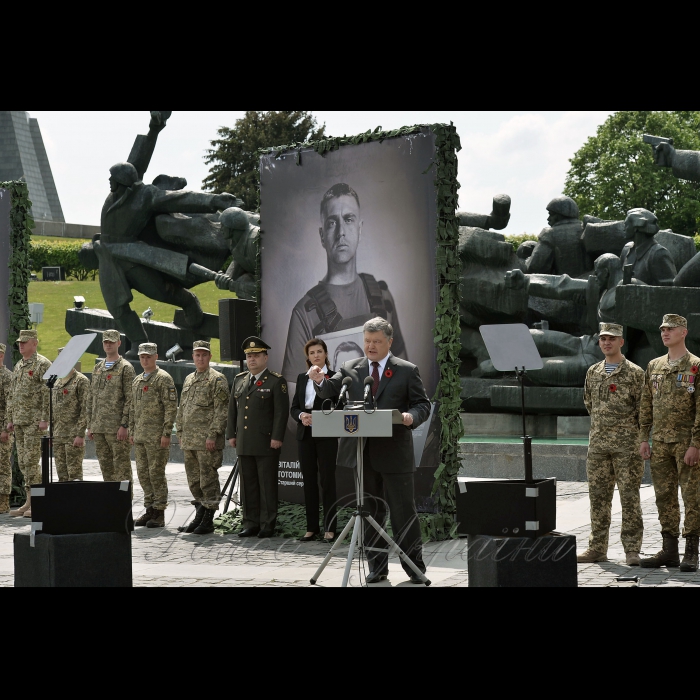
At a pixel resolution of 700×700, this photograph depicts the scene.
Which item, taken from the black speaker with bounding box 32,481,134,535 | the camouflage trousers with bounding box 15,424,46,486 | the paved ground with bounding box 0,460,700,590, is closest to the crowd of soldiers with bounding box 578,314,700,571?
the paved ground with bounding box 0,460,700,590

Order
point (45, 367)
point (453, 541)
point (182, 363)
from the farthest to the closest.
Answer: point (182, 363), point (45, 367), point (453, 541)

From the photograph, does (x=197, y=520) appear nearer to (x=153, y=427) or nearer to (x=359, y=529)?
(x=153, y=427)

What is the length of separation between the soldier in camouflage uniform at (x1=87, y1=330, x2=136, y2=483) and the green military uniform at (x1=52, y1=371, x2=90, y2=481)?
9.3 inches

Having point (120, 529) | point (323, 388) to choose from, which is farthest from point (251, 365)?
point (120, 529)

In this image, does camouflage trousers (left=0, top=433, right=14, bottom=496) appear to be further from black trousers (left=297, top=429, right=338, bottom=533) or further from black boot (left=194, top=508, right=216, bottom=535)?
black trousers (left=297, top=429, right=338, bottom=533)

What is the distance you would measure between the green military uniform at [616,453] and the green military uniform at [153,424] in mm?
4678

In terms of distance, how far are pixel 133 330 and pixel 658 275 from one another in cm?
1129

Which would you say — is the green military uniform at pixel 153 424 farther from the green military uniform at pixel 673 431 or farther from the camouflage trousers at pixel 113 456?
the green military uniform at pixel 673 431

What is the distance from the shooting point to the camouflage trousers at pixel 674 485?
8.21 metres

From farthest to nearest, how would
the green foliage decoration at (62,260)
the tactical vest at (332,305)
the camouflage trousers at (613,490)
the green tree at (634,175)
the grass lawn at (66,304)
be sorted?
Answer: the green foliage decoration at (62,260)
the green tree at (634,175)
the grass lawn at (66,304)
the tactical vest at (332,305)
the camouflage trousers at (613,490)

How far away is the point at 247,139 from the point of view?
56.5 metres

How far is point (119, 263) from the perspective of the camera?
72.0 ft

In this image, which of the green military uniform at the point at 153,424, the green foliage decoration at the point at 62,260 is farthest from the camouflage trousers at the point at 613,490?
the green foliage decoration at the point at 62,260

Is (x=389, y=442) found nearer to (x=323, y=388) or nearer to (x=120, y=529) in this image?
(x=323, y=388)
